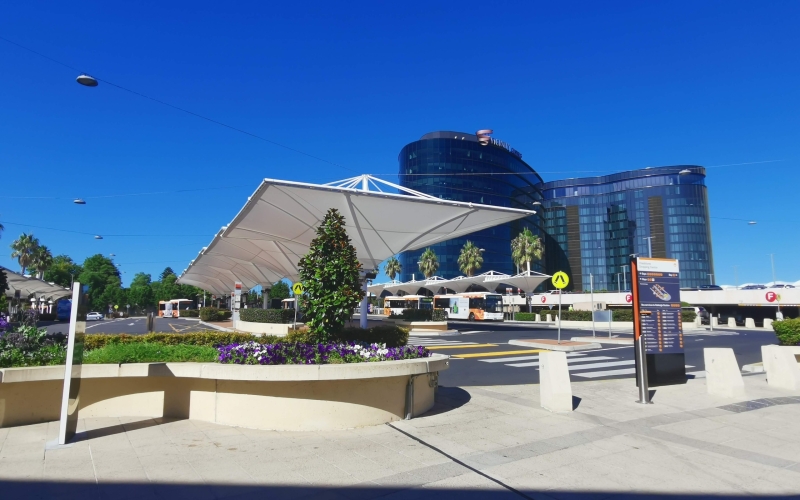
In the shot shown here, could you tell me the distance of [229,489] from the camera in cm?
460

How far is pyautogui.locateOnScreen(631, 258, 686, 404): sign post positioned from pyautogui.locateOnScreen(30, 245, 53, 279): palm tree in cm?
8557

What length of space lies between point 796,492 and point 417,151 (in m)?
103

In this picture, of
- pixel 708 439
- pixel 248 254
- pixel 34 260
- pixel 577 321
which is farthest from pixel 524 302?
pixel 34 260

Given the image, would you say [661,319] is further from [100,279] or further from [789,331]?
[100,279]

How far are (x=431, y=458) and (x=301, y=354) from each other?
2702mm

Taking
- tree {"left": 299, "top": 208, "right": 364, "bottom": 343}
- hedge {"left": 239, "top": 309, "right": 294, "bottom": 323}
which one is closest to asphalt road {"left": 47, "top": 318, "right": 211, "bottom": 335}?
hedge {"left": 239, "top": 309, "right": 294, "bottom": 323}

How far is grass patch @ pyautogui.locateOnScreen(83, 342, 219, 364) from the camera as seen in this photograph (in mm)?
7266

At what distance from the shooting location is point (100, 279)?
293 ft

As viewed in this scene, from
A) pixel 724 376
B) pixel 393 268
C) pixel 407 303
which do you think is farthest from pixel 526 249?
pixel 724 376

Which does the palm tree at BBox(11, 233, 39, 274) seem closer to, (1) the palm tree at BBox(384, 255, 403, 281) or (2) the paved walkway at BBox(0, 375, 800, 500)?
(1) the palm tree at BBox(384, 255, 403, 281)

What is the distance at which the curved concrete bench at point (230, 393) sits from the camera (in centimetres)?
667

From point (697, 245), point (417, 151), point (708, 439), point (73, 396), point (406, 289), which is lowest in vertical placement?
point (708, 439)

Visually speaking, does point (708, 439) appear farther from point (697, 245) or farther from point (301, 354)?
point (697, 245)

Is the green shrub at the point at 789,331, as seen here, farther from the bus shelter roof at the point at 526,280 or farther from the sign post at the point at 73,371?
the bus shelter roof at the point at 526,280
